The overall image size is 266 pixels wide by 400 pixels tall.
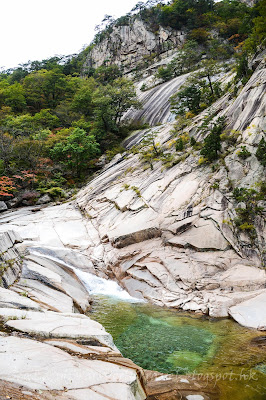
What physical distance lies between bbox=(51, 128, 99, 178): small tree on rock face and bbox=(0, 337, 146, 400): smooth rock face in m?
25.2

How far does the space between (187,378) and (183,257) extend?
7.63 metres

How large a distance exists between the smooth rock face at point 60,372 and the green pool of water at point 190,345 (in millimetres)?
2420

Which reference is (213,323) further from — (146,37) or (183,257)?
(146,37)

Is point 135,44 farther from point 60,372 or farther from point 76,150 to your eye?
point 60,372

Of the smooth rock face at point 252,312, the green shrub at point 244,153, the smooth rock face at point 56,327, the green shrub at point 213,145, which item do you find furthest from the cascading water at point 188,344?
the green shrub at point 213,145

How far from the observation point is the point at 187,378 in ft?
19.0

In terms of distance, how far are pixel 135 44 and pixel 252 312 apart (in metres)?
62.2

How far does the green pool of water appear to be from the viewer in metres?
5.75

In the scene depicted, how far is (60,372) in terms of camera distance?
12.3ft

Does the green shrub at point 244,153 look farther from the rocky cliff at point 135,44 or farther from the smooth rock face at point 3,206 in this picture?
the rocky cliff at point 135,44

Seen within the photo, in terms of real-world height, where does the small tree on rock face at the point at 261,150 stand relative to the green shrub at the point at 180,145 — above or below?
below

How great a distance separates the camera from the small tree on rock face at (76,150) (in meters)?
28.1

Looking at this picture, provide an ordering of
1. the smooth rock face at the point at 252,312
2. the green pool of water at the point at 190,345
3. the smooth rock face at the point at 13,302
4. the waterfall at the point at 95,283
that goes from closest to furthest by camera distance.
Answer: the green pool of water at the point at 190,345
the smooth rock face at the point at 13,302
the smooth rock face at the point at 252,312
the waterfall at the point at 95,283

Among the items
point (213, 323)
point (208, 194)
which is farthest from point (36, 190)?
point (213, 323)
